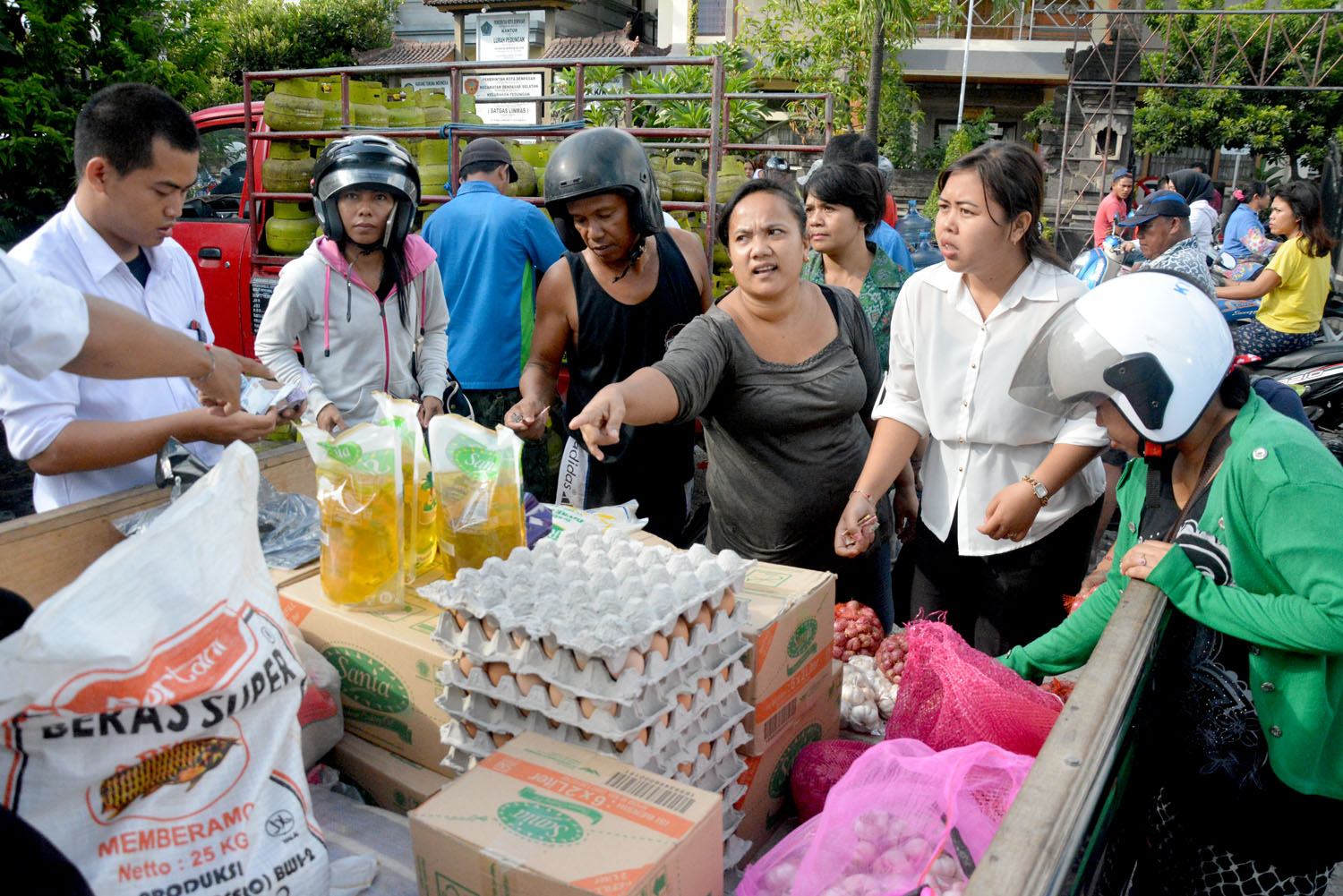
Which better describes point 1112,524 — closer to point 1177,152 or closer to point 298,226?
point 298,226

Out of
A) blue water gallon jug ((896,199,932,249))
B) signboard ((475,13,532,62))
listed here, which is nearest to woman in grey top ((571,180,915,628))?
blue water gallon jug ((896,199,932,249))

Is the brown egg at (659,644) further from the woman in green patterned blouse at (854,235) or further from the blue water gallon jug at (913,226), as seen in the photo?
the blue water gallon jug at (913,226)

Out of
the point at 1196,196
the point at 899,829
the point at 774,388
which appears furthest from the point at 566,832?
the point at 1196,196

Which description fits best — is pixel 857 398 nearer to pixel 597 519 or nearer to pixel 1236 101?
pixel 597 519

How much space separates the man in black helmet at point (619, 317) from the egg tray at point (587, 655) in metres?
1.27

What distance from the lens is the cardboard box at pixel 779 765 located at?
1625 millimetres

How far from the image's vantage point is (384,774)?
1682 mm

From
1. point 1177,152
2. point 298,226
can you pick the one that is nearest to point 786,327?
point 298,226

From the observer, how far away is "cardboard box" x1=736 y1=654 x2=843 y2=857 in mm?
1625

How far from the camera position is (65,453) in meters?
1.95

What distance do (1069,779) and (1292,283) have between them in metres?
7.43

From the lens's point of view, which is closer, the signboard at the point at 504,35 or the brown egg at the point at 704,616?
the brown egg at the point at 704,616

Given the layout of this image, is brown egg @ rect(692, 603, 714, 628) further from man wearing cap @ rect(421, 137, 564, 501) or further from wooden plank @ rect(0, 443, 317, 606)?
man wearing cap @ rect(421, 137, 564, 501)

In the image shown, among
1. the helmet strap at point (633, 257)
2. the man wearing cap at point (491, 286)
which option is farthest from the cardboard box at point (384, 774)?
the man wearing cap at point (491, 286)
